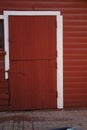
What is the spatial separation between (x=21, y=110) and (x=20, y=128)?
1.69 m

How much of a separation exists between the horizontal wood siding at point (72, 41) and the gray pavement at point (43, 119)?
51 cm

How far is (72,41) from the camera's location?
1091 centimetres

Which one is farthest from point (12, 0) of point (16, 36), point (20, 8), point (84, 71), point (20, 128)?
point (20, 128)

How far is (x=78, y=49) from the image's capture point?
11.0 m

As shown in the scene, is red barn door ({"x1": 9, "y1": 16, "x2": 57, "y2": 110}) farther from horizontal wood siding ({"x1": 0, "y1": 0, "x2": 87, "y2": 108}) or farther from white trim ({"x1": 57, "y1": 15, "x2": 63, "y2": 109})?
horizontal wood siding ({"x1": 0, "y1": 0, "x2": 87, "y2": 108})

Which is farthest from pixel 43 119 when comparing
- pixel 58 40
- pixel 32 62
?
pixel 58 40

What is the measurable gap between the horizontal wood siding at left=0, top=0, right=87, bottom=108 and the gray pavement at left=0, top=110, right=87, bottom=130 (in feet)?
1.69

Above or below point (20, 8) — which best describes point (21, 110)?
below

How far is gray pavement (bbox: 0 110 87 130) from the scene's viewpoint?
9383 mm

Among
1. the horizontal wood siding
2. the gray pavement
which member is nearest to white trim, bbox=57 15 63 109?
the horizontal wood siding

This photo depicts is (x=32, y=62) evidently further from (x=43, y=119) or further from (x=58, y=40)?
(x=43, y=119)

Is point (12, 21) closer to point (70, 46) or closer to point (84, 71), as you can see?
point (70, 46)

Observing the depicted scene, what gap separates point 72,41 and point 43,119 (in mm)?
2328

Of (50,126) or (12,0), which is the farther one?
(12,0)
